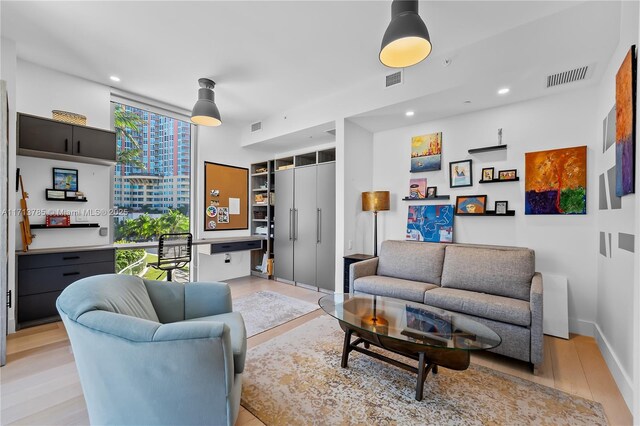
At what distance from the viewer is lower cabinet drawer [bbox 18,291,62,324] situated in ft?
9.67

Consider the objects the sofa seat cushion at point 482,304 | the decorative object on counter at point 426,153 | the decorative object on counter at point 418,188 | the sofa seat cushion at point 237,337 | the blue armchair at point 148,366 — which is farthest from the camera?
the decorative object on counter at point 418,188

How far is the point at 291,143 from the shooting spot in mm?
5387

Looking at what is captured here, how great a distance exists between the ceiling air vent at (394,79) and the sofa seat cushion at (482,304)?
247 centimetres

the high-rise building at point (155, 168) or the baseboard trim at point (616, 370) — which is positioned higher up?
the high-rise building at point (155, 168)

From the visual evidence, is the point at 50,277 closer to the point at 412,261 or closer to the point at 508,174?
the point at 412,261

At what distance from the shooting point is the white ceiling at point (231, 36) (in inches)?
94.5

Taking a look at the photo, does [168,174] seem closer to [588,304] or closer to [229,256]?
[229,256]

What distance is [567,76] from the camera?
268 cm

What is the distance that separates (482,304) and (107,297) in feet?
9.16

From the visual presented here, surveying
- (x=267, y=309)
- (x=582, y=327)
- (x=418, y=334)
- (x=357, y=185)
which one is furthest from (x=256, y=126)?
(x=582, y=327)

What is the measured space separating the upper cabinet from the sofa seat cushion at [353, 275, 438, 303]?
3566 millimetres

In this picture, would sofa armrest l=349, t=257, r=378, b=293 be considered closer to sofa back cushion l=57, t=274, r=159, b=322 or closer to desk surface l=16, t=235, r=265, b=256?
sofa back cushion l=57, t=274, r=159, b=322

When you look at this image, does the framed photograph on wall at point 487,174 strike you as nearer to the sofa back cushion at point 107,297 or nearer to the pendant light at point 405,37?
the pendant light at point 405,37

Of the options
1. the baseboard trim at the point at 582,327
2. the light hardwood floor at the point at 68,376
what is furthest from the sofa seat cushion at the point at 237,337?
the baseboard trim at the point at 582,327
